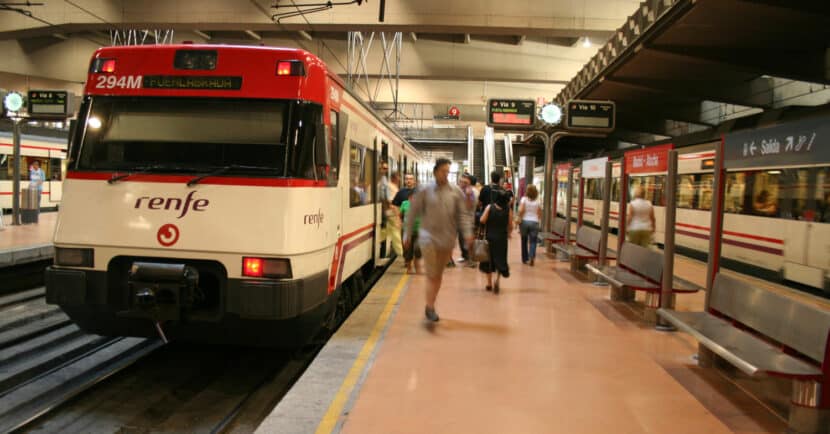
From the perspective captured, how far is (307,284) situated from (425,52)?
20.2 m

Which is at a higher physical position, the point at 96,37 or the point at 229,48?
the point at 96,37

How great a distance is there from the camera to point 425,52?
2427 centimetres

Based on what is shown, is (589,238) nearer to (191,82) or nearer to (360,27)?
(191,82)

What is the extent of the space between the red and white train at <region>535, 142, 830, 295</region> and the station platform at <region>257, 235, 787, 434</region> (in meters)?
3.31

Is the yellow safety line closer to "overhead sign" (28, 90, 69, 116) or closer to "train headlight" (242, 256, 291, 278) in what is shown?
"train headlight" (242, 256, 291, 278)

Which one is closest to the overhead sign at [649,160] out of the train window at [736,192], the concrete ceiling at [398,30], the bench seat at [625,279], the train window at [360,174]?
the bench seat at [625,279]

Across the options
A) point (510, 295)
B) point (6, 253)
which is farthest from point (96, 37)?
point (510, 295)

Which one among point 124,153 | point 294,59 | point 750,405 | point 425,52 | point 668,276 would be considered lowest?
point 750,405

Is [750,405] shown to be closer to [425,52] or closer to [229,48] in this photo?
[229,48]

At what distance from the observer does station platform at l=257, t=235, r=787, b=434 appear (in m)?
4.21

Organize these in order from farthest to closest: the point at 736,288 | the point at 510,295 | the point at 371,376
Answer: the point at 510,295, the point at 736,288, the point at 371,376

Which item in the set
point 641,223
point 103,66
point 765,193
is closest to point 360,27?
point 765,193

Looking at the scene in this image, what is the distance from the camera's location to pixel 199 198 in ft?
17.1

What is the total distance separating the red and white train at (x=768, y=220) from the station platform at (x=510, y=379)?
331 centimetres
